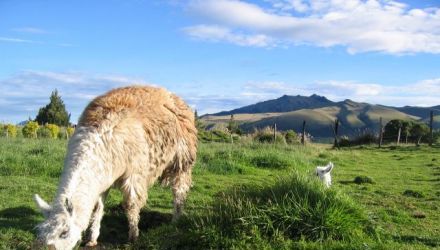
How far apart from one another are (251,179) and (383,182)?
4135 millimetres

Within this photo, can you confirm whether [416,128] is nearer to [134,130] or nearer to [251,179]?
[251,179]

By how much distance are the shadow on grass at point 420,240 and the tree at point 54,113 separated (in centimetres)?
3986

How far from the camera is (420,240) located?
8.21m

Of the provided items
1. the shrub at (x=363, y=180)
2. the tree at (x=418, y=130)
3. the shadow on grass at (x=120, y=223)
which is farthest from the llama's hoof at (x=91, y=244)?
the tree at (x=418, y=130)

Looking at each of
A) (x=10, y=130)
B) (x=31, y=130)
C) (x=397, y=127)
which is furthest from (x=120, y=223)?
(x=397, y=127)

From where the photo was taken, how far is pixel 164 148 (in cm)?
876

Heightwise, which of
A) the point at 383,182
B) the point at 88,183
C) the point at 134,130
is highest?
the point at 134,130

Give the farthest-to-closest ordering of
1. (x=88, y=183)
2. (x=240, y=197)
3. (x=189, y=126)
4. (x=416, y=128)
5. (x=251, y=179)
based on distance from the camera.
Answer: (x=416, y=128)
(x=251, y=179)
(x=189, y=126)
(x=240, y=197)
(x=88, y=183)

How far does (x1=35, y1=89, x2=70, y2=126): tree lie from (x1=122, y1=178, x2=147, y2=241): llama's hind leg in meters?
38.5

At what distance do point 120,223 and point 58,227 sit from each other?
336 cm

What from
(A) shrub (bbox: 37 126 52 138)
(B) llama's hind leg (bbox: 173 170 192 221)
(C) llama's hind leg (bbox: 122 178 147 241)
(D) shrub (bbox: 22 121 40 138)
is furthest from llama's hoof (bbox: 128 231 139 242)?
(A) shrub (bbox: 37 126 52 138)

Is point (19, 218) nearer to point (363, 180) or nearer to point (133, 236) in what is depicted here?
point (133, 236)

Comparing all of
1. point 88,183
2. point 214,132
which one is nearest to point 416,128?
point 214,132

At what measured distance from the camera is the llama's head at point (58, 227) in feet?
19.3
